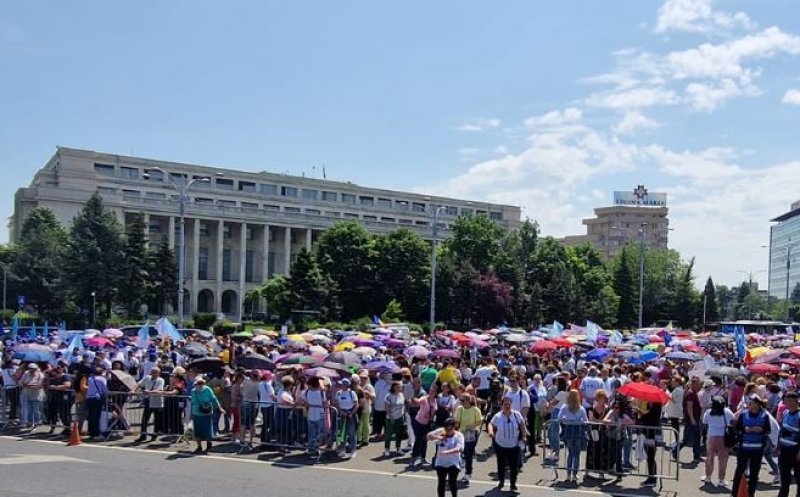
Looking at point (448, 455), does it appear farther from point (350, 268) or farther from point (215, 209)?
point (215, 209)

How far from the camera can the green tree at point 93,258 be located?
70.2m

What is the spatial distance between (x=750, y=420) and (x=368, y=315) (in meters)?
61.9

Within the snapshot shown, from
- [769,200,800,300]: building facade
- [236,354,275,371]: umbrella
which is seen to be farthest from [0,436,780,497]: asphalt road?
[769,200,800,300]: building facade

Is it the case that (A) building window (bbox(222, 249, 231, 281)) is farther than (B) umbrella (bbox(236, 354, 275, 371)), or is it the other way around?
(A) building window (bbox(222, 249, 231, 281))

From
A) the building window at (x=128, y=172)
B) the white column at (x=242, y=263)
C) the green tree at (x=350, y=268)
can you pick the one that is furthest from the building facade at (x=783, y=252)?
the building window at (x=128, y=172)

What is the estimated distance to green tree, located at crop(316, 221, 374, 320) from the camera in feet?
246

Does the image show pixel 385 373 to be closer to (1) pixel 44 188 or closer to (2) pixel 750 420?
(2) pixel 750 420

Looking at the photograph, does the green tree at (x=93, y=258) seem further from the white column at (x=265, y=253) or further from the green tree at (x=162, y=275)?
the white column at (x=265, y=253)

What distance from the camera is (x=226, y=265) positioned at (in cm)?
10888

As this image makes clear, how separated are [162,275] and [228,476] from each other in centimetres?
6585

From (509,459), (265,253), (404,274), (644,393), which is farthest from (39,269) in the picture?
(644,393)

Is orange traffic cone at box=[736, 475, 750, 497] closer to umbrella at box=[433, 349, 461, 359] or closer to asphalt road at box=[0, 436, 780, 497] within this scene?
asphalt road at box=[0, 436, 780, 497]

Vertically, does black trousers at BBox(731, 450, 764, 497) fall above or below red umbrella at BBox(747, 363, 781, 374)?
below

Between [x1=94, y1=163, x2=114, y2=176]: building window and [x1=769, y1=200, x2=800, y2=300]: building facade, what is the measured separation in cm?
12349
